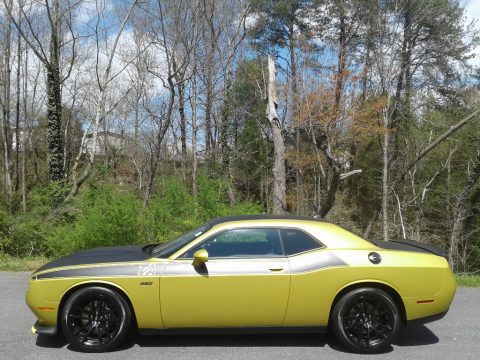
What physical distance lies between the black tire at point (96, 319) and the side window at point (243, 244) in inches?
33.1

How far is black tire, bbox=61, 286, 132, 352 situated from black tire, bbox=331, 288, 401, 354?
214 centimetres

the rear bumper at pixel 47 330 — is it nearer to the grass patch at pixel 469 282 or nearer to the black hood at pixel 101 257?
the black hood at pixel 101 257

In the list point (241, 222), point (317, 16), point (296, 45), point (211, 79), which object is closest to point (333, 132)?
point (211, 79)

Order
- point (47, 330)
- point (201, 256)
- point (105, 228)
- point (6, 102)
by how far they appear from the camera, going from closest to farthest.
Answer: point (201, 256) < point (47, 330) < point (105, 228) < point (6, 102)

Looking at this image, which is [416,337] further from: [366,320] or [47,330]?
[47,330]

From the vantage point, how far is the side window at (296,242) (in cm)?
467

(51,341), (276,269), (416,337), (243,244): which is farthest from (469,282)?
(51,341)

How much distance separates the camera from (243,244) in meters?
4.71

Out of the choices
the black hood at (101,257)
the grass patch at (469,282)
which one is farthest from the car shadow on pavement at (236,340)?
the grass patch at (469,282)


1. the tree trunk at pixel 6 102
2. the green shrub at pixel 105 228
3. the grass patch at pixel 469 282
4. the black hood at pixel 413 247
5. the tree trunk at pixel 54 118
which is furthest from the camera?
the tree trunk at pixel 6 102

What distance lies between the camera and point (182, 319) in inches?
176

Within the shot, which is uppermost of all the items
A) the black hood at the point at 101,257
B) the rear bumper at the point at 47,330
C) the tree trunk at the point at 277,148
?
the tree trunk at the point at 277,148

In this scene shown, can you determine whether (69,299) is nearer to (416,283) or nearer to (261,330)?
(261,330)

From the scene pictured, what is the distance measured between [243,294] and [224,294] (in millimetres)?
189
